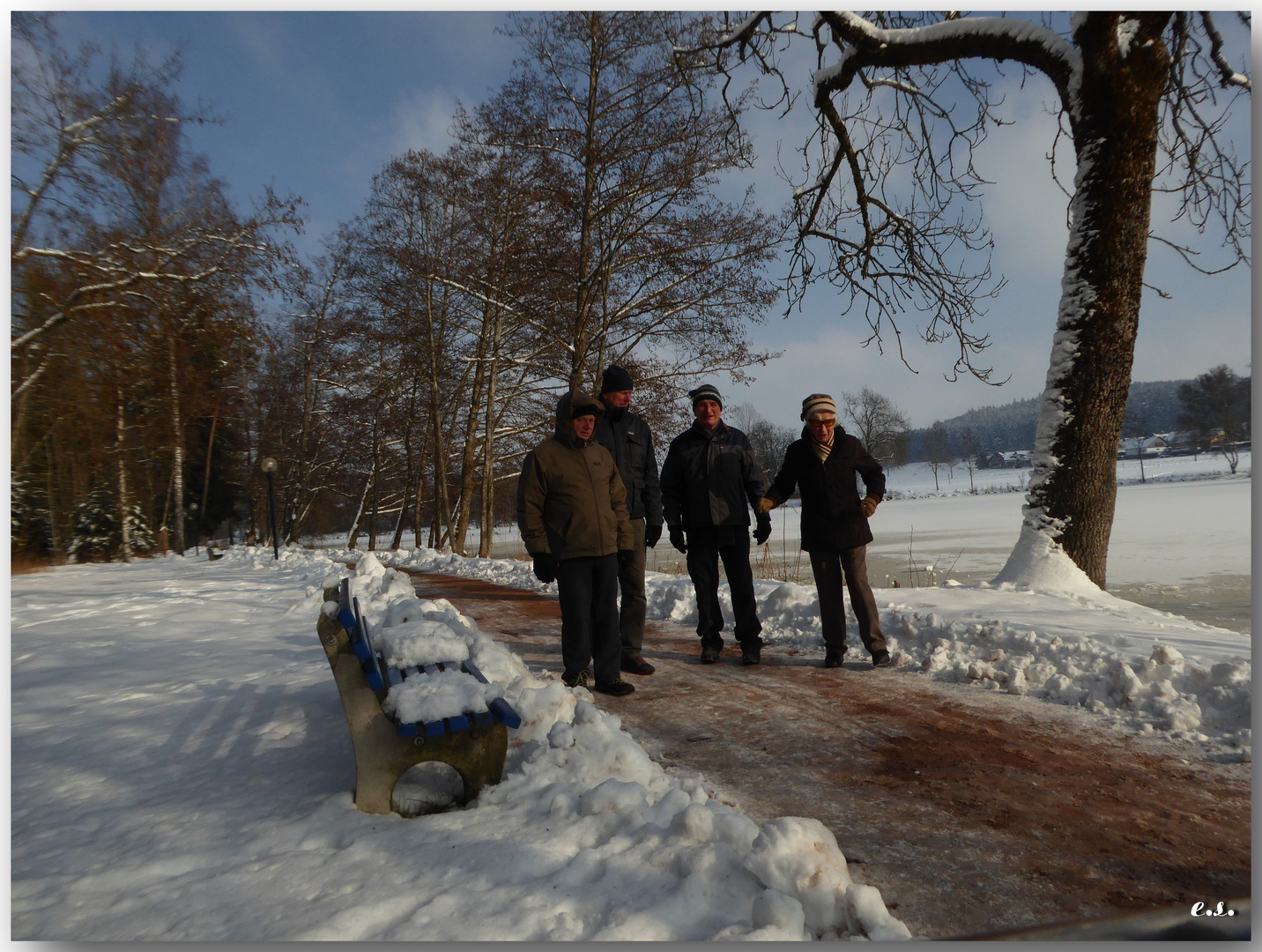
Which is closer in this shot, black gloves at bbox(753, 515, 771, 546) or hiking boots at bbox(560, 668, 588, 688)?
hiking boots at bbox(560, 668, 588, 688)

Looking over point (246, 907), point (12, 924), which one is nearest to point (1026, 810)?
point (246, 907)

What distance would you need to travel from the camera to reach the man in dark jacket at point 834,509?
483 cm

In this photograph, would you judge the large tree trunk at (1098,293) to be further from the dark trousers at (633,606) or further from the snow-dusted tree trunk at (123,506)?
the snow-dusted tree trunk at (123,506)

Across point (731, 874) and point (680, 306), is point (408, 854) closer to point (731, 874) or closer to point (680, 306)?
point (731, 874)

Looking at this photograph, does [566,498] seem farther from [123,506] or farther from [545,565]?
[123,506]

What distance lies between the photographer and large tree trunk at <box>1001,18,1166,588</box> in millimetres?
6074

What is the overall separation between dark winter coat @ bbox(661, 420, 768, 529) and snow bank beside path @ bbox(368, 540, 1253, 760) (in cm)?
125

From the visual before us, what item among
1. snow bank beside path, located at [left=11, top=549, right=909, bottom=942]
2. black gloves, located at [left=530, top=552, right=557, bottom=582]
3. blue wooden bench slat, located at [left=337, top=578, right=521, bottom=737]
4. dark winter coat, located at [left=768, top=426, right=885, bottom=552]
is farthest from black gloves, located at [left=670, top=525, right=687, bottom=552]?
blue wooden bench slat, located at [left=337, top=578, right=521, bottom=737]

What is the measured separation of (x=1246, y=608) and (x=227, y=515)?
34749mm

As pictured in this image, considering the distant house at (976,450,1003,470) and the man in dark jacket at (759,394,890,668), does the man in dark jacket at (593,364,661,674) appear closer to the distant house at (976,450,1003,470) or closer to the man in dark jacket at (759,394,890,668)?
the man in dark jacket at (759,394,890,668)

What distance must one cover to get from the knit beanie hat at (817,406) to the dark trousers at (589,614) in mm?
1752

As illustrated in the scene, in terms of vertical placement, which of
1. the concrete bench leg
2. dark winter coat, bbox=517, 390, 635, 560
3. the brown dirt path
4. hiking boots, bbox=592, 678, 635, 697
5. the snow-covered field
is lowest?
the brown dirt path

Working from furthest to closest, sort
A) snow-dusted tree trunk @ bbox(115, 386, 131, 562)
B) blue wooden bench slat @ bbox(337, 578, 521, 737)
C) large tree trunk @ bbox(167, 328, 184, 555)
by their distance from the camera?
snow-dusted tree trunk @ bbox(115, 386, 131, 562) → large tree trunk @ bbox(167, 328, 184, 555) → blue wooden bench slat @ bbox(337, 578, 521, 737)

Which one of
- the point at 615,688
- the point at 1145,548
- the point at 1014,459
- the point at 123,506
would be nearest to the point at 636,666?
the point at 615,688
